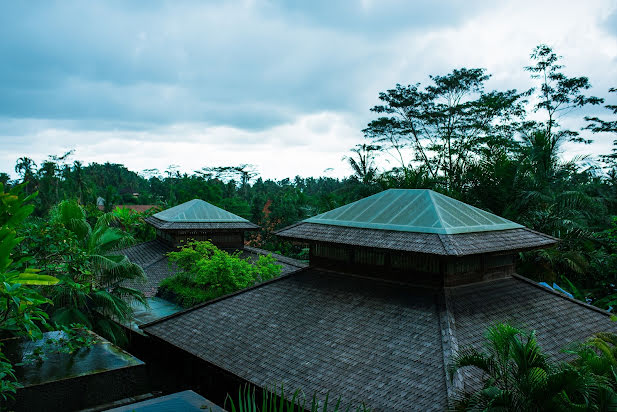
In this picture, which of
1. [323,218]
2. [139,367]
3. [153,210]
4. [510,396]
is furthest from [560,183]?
[153,210]

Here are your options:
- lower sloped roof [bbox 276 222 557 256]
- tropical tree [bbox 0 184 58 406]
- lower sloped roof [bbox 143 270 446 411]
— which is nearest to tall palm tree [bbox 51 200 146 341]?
lower sloped roof [bbox 143 270 446 411]

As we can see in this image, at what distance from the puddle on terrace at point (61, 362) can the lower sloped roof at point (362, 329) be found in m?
3.31

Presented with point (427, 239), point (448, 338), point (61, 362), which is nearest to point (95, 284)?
point (61, 362)

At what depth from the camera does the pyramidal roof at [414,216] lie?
356 inches

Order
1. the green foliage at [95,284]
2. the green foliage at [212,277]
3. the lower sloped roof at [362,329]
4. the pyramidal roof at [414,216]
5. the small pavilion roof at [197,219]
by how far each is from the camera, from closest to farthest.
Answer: the lower sloped roof at [362,329] < the pyramidal roof at [414,216] < the green foliage at [95,284] < the green foliage at [212,277] < the small pavilion roof at [197,219]

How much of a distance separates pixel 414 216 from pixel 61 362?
7.20 metres

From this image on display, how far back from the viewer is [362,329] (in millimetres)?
8039

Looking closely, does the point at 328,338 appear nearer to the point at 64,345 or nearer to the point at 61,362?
the point at 64,345

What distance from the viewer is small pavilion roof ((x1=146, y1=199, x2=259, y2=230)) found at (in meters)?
20.2

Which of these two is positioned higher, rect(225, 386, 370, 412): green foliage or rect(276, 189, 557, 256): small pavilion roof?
rect(276, 189, 557, 256): small pavilion roof

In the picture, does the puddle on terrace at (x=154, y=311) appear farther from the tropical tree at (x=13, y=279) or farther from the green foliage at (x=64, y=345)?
the tropical tree at (x=13, y=279)

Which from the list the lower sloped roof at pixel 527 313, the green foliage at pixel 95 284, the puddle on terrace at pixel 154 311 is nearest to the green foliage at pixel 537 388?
the lower sloped roof at pixel 527 313

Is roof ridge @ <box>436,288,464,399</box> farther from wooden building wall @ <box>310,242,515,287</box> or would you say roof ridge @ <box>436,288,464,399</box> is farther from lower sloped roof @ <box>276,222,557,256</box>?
lower sloped roof @ <box>276,222,557,256</box>

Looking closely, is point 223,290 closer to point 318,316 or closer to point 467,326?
point 318,316
